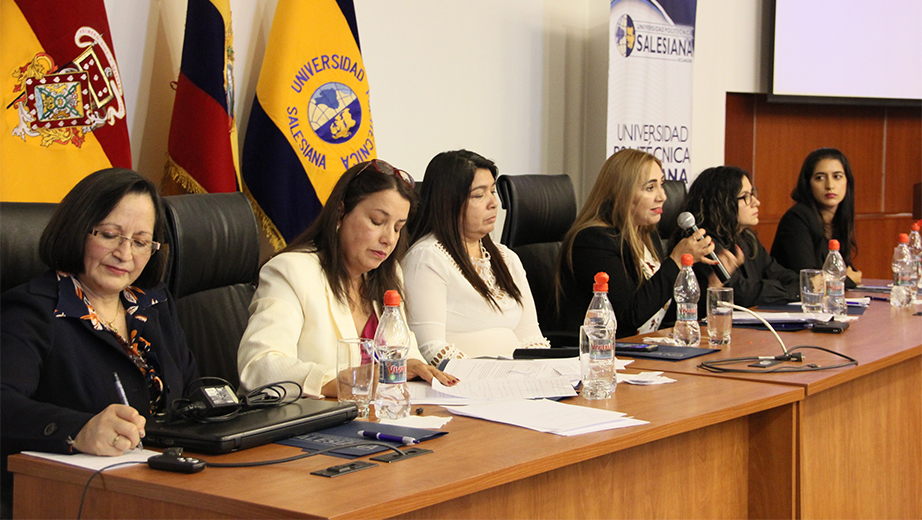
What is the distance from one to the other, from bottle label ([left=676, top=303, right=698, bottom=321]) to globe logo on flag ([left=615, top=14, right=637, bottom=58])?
2.35m

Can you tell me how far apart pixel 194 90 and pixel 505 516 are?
200cm

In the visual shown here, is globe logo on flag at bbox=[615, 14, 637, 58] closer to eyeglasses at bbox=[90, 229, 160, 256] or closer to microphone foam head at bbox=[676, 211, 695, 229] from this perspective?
microphone foam head at bbox=[676, 211, 695, 229]

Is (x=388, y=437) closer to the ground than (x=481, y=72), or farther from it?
closer to the ground

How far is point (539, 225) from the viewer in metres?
3.52

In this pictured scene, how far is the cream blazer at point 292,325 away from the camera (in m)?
1.90

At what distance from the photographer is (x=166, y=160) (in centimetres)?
301

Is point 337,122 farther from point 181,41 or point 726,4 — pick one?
point 726,4

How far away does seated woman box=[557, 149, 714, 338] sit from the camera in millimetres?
3102

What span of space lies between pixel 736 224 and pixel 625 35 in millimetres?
1537

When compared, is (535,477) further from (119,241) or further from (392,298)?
(119,241)

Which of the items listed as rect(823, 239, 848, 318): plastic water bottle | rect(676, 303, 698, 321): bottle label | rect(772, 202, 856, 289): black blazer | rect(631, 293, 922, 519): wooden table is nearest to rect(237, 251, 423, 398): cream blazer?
rect(631, 293, 922, 519): wooden table

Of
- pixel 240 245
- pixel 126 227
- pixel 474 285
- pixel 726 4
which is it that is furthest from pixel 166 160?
pixel 726 4

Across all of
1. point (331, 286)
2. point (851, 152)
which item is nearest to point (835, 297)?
point (331, 286)

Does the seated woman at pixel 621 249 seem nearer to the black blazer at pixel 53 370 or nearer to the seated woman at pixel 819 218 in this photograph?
the seated woman at pixel 819 218
